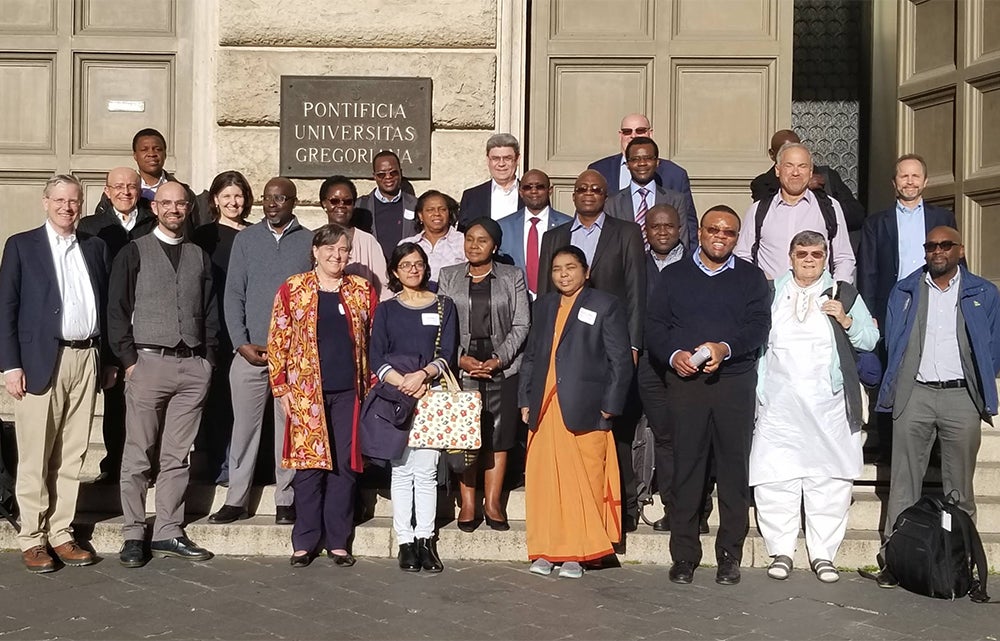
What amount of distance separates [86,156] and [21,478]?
3.60 metres

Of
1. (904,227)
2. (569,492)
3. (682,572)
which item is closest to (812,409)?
(682,572)

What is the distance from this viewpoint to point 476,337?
7832 millimetres

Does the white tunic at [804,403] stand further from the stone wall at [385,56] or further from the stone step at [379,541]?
the stone wall at [385,56]

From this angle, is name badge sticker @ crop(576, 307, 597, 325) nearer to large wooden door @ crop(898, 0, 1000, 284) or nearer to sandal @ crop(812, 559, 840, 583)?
sandal @ crop(812, 559, 840, 583)

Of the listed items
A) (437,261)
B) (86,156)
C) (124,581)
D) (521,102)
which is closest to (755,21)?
(521,102)

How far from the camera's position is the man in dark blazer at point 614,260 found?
7848 millimetres

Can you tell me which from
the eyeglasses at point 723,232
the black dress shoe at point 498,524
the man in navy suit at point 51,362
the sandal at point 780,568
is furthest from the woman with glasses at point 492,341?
the man in navy suit at point 51,362

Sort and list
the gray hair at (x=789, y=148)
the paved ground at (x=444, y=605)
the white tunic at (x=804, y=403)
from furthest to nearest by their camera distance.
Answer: the gray hair at (x=789, y=148), the white tunic at (x=804, y=403), the paved ground at (x=444, y=605)

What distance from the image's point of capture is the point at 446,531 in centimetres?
777

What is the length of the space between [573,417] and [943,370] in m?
2.10

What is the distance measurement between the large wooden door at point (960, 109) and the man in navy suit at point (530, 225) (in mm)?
3330

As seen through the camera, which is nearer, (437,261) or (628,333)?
(628,333)

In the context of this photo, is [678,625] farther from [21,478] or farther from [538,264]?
[21,478]

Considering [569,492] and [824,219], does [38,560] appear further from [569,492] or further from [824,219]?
[824,219]
